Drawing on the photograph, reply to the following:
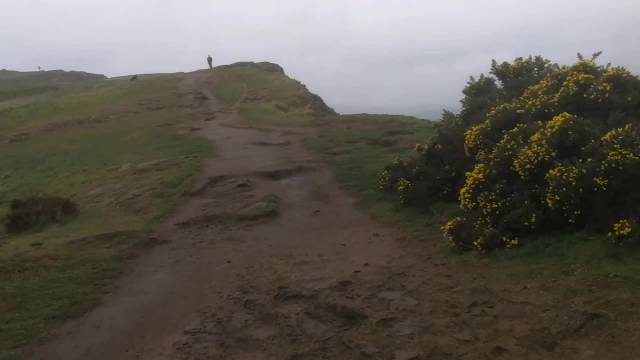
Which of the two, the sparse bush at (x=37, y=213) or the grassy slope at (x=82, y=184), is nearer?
the grassy slope at (x=82, y=184)

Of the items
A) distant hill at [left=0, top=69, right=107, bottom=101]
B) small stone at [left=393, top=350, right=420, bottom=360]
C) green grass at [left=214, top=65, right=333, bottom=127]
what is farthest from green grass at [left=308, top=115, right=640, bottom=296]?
distant hill at [left=0, top=69, right=107, bottom=101]

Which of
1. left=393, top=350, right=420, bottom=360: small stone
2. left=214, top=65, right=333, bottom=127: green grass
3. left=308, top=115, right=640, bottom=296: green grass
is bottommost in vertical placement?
left=393, top=350, right=420, bottom=360: small stone

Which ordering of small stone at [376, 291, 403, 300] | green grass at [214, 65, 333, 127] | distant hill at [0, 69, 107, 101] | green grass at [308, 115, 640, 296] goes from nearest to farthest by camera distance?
green grass at [308, 115, 640, 296], small stone at [376, 291, 403, 300], green grass at [214, 65, 333, 127], distant hill at [0, 69, 107, 101]

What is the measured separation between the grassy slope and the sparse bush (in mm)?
371

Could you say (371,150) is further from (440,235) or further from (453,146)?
(440,235)

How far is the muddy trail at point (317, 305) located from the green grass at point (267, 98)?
1594 cm

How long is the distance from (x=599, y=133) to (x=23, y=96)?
153ft

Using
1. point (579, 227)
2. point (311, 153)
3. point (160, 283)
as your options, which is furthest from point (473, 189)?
point (311, 153)

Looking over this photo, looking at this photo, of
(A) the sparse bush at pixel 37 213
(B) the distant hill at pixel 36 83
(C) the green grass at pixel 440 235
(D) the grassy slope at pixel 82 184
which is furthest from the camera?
(B) the distant hill at pixel 36 83

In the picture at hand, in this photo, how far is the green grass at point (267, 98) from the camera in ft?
101

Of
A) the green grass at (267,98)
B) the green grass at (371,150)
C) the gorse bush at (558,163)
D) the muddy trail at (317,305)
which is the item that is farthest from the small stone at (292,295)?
the green grass at (267,98)

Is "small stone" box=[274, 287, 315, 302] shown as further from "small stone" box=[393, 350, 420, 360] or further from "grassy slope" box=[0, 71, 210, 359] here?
"grassy slope" box=[0, 71, 210, 359]

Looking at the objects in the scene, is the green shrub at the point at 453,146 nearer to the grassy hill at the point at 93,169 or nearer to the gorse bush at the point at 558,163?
the gorse bush at the point at 558,163

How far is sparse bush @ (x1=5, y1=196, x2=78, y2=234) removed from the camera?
16.0 m
